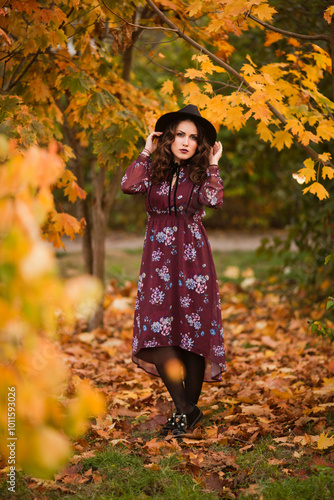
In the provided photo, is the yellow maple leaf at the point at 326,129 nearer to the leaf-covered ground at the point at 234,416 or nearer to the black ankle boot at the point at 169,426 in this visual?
the leaf-covered ground at the point at 234,416

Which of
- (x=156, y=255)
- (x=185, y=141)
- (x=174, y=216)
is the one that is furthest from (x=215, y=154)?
(x=156, y=255)

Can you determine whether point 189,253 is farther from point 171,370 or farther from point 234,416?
point 234,416

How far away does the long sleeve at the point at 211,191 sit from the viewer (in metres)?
3.01

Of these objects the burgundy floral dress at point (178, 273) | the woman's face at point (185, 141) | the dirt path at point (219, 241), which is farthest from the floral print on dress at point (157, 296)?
the dirt path at point (219, 241)

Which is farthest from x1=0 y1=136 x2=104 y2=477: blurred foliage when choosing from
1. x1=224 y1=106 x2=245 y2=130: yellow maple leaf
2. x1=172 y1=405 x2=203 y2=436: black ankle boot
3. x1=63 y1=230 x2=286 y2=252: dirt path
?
x1=63 y1=230 x2=286 y2=252: dirt path

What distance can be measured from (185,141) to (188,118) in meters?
0.15

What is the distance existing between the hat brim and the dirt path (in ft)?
27.9

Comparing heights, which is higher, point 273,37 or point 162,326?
point 273,37

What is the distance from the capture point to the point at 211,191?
302 centimetres

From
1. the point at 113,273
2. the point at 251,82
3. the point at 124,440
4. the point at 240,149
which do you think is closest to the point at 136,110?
the point at 251,82

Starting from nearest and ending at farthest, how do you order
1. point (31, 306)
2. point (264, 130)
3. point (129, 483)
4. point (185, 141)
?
point (31, 306), point (129, 483), point (185, 141), point (264, 130)

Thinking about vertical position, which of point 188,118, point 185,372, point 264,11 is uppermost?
point 264,11

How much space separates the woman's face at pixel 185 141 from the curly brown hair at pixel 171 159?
0.02 m

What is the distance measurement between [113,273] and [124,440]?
6034mm
